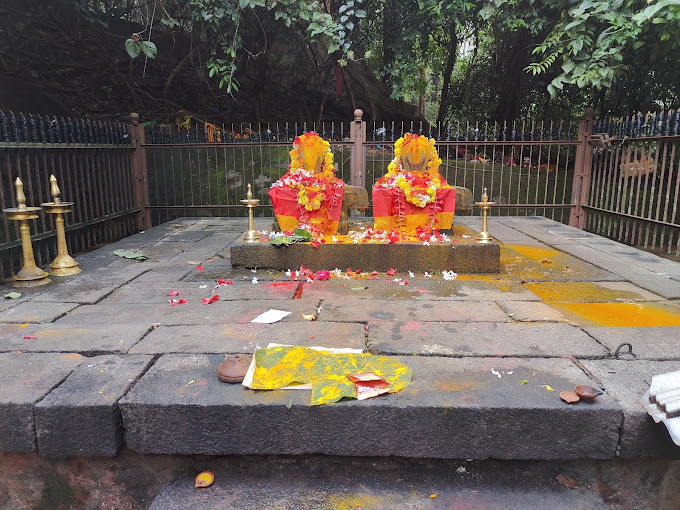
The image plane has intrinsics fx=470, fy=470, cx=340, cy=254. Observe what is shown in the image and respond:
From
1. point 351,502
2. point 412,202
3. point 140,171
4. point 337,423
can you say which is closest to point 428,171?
point 412,202

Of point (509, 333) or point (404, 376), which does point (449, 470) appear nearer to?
point (404, 376)

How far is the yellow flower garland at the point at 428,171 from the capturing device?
16.8 feet

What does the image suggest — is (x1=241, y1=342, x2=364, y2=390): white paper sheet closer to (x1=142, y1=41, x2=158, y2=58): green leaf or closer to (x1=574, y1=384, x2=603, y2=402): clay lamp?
(x1=574, y1=384, x2=603, y2=402): clay lamp

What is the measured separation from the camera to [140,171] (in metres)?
7.94

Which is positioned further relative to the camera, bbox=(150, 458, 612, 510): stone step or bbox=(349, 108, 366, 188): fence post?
bbox=(349, 108, 366, 188): fence post

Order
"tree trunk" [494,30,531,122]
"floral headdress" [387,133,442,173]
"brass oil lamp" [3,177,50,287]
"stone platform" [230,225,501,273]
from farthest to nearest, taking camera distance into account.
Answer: "tree trunk" [494,30,531,122]
"floral headdress" [387,133,442,173]
"stone platform" [230,225,501,273]
"brass oil lamp" [3,177,50,287]

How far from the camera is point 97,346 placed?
2703mm

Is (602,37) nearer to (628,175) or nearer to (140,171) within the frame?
(628,175)

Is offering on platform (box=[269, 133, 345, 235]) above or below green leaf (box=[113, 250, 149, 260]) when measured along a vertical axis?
above

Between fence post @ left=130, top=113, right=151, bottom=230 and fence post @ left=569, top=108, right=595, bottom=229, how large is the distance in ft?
24.2

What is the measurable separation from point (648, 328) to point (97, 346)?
10.9ft

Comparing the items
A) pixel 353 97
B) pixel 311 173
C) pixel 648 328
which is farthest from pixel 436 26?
pixel 648 328

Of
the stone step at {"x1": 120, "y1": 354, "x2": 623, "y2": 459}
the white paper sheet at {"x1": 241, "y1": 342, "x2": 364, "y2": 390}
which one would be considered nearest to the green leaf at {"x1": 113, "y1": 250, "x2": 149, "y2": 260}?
the white paper sheet at {"x1": 241, "y1": 342, "x2": 364, "y2": 390}

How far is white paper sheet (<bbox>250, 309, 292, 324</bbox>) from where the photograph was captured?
317cm
